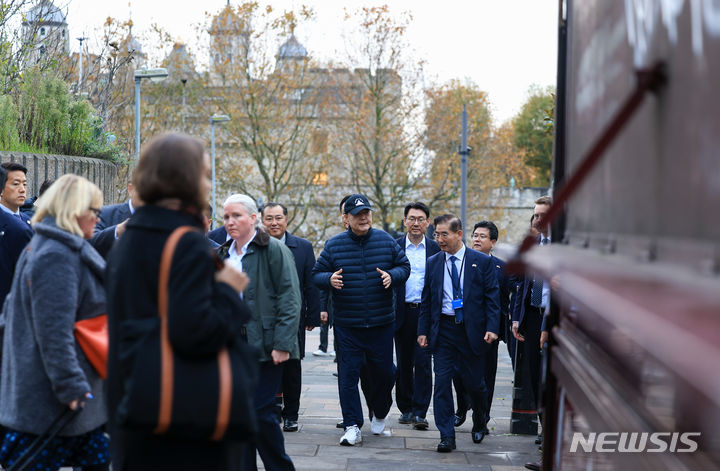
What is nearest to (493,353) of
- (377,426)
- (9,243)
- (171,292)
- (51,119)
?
(377,426)

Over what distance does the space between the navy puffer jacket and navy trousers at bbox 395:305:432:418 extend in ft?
2.41

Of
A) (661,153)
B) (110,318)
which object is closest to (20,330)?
(110,318)

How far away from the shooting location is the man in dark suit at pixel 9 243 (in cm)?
649

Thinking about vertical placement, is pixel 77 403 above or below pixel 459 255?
below

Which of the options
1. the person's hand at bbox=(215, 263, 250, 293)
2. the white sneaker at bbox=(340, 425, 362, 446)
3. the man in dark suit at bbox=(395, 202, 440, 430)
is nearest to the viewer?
the person's hand at bbox=(215, 263, 250, 293)

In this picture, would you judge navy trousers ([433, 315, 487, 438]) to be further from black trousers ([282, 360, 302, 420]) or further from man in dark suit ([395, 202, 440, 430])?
black trousers ([282, 360, 302, 420])

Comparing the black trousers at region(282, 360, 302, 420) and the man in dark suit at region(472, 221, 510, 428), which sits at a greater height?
the man in dark suit at region(472, 221, 510, 428)

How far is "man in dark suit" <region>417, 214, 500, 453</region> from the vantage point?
8.32 meters

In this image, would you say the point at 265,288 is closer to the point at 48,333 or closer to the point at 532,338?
the point at 48,333

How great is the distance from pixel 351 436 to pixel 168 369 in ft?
17.5

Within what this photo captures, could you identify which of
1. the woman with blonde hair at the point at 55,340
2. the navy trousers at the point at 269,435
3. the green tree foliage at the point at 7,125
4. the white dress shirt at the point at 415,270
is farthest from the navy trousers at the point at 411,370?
the green tree foliage at the point at 7,125

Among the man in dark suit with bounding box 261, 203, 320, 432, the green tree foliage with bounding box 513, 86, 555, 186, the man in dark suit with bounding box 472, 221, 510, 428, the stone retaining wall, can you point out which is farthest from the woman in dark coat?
the green tree foliage with bounding box 513, 86, 555, 186

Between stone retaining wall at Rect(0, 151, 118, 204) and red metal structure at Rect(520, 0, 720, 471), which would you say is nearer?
red metal structure at Rect(520, 0, 720, 471)

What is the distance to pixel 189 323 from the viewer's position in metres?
2.83
